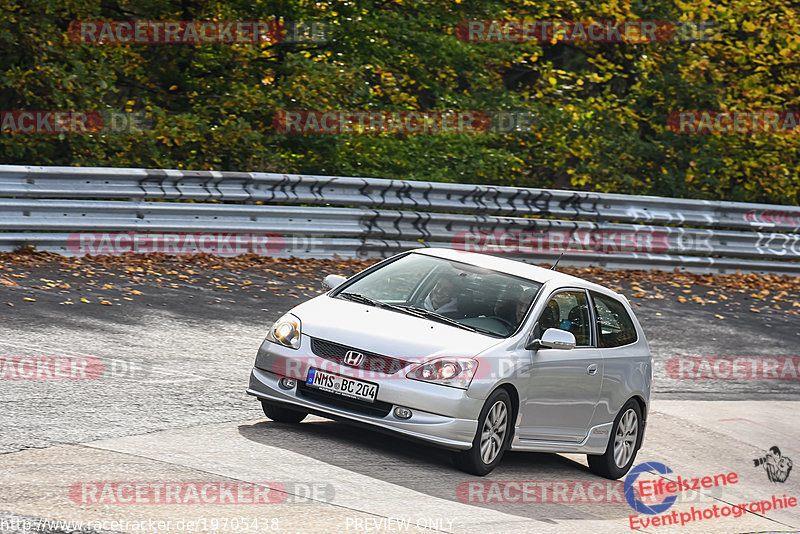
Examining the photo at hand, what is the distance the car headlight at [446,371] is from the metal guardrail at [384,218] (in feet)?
25.6

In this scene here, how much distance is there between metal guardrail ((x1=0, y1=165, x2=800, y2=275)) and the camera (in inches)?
575

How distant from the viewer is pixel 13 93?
58.8 ft

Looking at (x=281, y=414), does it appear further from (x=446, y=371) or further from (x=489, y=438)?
(x=489, y=438)

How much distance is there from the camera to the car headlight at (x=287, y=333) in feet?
27.3

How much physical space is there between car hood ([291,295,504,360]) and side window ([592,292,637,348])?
1506 mm

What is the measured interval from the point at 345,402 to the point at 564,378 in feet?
5.78

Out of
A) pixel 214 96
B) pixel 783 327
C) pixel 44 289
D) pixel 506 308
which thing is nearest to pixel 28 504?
pixel 506 308

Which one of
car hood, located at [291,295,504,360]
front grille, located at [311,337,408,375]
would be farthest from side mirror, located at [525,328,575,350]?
front grille, located at [311,337,408,375]

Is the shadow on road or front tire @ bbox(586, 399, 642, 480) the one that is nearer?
the shadow on road

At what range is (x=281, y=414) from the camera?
867 centimetres

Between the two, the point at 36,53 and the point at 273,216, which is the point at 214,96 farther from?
the point at 273,216

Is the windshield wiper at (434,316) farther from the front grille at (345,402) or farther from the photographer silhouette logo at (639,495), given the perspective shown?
the photographer silhouette logo at (639,495)

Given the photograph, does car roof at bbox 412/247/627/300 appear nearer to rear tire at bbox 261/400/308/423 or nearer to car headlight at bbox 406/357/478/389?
car headlight at bbox 406/357/478/389

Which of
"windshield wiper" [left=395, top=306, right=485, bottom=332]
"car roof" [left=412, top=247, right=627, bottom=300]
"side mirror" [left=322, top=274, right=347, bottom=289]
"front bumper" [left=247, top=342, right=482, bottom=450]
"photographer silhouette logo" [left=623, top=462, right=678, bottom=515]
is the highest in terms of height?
"car roof" [left=412, top=247, right=627, bottom=300]
